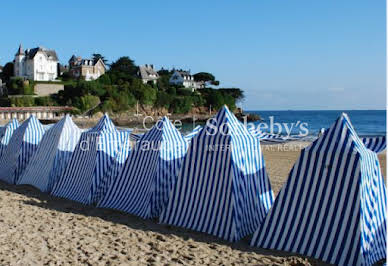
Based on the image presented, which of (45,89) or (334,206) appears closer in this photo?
(334,206)

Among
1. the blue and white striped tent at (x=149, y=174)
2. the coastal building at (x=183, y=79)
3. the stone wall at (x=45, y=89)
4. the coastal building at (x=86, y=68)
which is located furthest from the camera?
the coastal building at (x=183, y=79)

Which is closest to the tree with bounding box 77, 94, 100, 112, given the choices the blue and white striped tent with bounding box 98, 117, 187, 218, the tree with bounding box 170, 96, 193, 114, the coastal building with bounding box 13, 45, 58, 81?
the coastal building with bounding box 13, 45, 58, 81

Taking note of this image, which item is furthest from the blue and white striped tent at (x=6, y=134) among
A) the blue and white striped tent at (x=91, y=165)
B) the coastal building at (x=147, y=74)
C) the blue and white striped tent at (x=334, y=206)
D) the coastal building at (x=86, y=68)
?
the coastal building at (x=147, y=74)

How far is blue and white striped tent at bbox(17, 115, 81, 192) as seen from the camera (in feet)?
28.8

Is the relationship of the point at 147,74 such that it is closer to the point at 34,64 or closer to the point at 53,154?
the point at 34,64

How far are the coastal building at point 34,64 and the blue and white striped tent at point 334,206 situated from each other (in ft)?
234

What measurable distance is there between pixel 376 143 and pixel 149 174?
3508 millimetres

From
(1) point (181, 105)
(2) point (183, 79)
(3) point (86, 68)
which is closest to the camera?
(1) point (181, 105)

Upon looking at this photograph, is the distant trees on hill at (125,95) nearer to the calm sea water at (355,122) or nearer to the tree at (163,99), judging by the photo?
the tree at (163,99)

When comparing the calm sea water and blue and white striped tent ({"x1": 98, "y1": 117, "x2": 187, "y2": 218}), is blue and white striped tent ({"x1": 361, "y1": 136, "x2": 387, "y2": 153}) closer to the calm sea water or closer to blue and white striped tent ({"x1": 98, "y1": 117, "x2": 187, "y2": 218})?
blue and white striped tent ({"x1": 98, "y1": 117, "x2": 187, "y2": 218})

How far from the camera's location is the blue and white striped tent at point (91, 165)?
25.2ft

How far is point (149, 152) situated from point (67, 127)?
2.81m

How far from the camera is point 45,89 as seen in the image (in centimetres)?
6450

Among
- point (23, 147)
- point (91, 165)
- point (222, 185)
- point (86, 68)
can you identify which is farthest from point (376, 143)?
point (86, 68)
